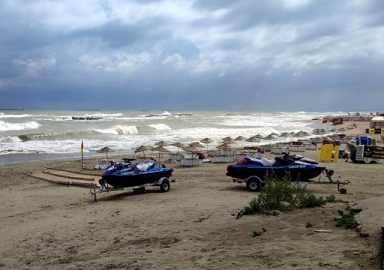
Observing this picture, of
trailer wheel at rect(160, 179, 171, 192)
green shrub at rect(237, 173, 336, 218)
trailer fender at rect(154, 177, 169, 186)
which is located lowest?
trailer wheel at rect(160, 179, 171, 192)

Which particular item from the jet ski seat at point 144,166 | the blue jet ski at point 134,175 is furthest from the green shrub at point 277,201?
the jet ski seat at point 144,166

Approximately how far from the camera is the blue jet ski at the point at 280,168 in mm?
12594

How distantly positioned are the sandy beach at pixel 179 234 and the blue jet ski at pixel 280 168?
61cm

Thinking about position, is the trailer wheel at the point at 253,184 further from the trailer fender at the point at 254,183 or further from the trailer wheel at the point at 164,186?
the trailer wheel at the point at 164,186

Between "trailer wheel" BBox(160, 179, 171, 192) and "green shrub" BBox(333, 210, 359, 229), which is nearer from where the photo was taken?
"green shrub" BBox(333, 210, 359, 229)

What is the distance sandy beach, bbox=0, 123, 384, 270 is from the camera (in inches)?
217

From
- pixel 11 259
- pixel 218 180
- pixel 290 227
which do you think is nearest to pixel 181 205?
pixel 290 227

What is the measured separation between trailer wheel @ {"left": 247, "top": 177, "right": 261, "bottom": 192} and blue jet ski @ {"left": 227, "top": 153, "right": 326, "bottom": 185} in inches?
8.0

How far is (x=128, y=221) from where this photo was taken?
8.79m

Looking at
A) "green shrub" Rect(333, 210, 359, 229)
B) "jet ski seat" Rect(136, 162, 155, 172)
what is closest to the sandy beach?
"green shrub" Rect(333, 210, 359, 229)

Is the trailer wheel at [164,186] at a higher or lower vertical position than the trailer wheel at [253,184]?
lower

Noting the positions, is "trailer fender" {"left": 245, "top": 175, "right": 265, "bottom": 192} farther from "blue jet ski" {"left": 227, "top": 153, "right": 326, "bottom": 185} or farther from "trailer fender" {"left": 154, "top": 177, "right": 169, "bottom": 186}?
"trailer fender" {"left": 154, "top": 177, "right": 169, "bottom": 186}

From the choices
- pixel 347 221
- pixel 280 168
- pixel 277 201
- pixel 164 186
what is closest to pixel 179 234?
pixel 277 201

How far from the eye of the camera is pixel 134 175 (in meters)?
12.8
